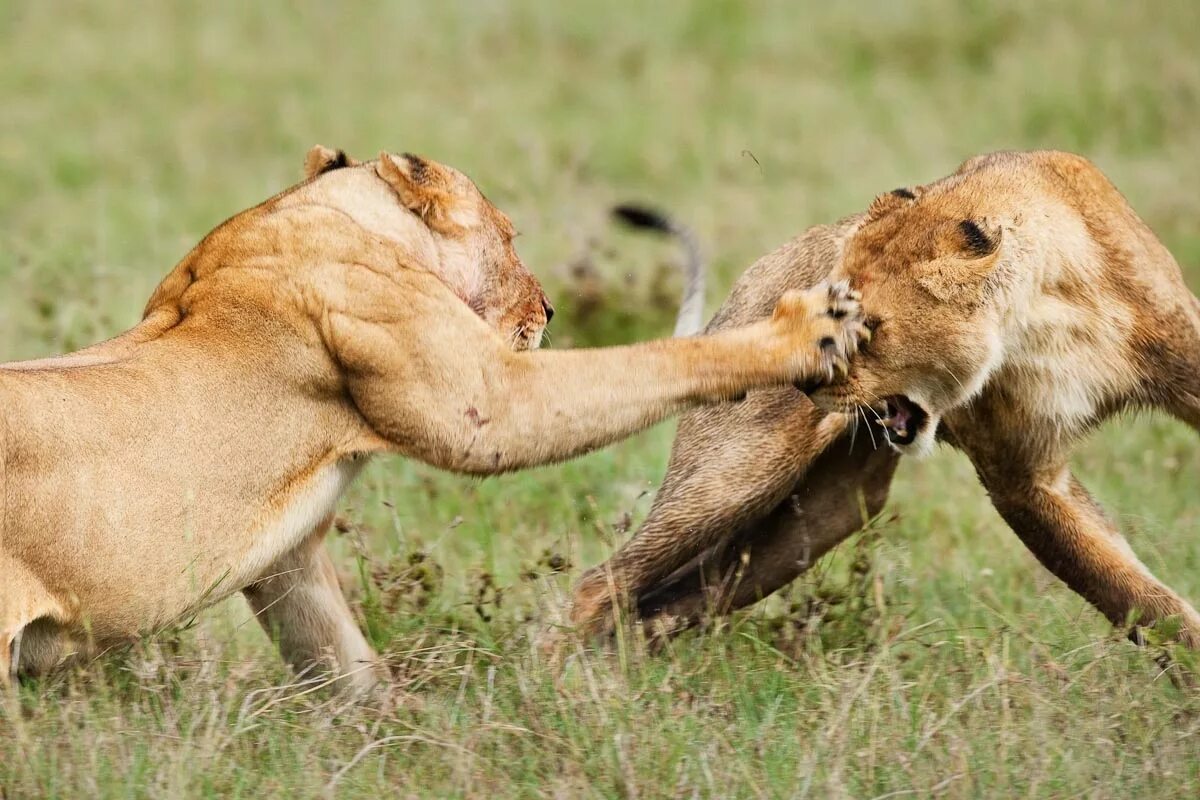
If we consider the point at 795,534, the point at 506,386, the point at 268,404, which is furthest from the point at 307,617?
the point at 795,534

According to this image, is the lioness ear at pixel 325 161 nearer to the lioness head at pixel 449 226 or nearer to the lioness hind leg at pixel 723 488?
the lioness head at pixel 449 226

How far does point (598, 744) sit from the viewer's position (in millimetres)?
3229

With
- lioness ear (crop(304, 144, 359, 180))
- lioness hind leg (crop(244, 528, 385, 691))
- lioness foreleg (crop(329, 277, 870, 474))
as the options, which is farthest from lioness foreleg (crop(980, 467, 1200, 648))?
lioness ear (crop(304, 144, 359, 180))

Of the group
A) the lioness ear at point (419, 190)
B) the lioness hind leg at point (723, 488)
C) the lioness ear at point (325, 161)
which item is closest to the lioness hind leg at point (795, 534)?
the lioness hind leg at point (723, 488)

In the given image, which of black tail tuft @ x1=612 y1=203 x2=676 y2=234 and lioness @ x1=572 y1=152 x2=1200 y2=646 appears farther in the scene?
black tail tuft @ x1=612 y1=203 x2=676 y2=234

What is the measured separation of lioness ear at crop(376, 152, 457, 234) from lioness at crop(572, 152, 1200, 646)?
32.9 inches

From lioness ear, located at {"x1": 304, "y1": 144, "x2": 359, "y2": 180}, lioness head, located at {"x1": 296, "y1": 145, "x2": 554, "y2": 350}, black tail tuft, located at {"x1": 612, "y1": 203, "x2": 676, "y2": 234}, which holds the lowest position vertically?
lioness head, located at {"x1": 296, "y1": 145, "x2": 554, "y2": 350}

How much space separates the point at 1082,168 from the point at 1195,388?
22.9 inches

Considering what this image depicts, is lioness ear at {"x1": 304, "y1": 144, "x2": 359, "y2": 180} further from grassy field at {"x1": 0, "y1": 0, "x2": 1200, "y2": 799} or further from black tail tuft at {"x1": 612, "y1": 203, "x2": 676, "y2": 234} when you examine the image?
black tail tuft at {"x1": 612, "y1": 203, "x2": 676, "y2": 234}

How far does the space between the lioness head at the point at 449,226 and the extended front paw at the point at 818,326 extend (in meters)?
0.62

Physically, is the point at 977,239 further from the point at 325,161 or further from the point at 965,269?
the point at 325,161

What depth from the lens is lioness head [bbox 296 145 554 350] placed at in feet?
12.3

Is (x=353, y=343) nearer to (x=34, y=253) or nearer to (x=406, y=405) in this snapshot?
(x=406, y=405)

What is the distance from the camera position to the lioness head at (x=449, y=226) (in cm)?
374
